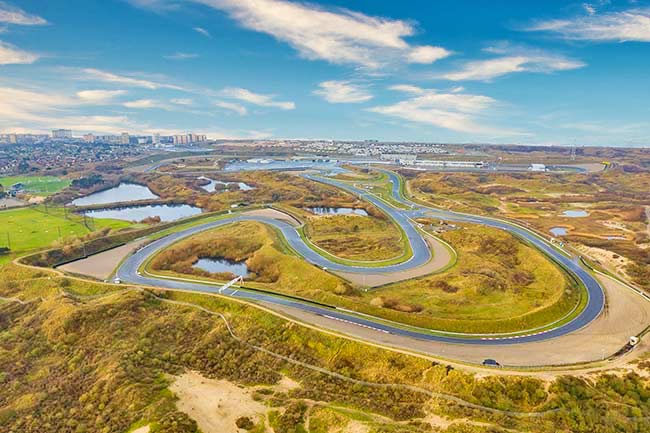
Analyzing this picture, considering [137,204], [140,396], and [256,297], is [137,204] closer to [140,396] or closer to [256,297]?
[256,297]

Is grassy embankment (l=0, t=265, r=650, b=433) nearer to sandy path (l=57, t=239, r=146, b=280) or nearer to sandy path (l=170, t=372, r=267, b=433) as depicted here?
sandy path (l=170, t=372, r=267, b=433)

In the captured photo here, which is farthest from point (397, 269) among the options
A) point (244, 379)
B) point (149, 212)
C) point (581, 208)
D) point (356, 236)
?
point (149, 212)

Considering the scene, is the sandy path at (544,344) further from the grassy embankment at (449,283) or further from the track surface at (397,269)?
the grassy embankment at (449,283)

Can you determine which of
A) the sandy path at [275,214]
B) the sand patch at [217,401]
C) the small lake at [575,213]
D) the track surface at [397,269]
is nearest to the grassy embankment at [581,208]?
the small lake at [575,213]

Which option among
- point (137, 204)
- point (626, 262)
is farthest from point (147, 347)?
point (137, 204)

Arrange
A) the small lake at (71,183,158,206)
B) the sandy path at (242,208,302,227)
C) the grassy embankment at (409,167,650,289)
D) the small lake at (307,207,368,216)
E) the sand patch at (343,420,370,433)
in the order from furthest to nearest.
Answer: the small lake at (71,183,158,206) < the small lake at (307,207,368,216) < the sandy path at (242,208,302,227) < the grassy embankment at (409,167,650,289) < the sand patch at (343,420,370,433)

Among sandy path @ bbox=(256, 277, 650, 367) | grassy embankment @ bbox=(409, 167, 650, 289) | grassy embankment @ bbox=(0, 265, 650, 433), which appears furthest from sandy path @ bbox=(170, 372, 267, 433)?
grassy embankment @ bbox=(409, 167, 650, 289)

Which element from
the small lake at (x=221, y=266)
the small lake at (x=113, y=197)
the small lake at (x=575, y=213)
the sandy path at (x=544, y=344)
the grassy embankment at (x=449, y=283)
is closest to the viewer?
the sandy path at (x=544, y=344)
